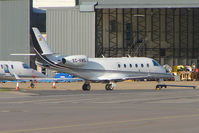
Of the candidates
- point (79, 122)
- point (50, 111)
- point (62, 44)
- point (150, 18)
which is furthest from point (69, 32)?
point (79, 122)

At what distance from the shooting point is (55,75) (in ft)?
211

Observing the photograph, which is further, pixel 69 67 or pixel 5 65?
pixel 5 65

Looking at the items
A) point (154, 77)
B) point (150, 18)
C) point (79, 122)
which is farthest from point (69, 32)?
point (79, 122)

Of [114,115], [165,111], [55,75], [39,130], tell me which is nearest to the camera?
[39,130]


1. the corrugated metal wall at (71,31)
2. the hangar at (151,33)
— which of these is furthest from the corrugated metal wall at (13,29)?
the hangar at (151,33)

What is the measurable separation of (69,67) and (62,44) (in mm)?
26018

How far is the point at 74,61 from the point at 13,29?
94.3 feet

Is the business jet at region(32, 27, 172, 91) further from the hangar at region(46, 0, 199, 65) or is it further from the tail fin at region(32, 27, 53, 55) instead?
the hangar at region(46, 0, 199, 65)

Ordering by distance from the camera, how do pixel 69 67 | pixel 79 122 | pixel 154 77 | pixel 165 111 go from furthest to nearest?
pixel 154 77 < pixel 69 67 < pixel 165 111 < pixel 79 122

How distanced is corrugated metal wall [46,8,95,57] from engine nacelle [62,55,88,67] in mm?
25044

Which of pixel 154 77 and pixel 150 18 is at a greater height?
pixel 150 18

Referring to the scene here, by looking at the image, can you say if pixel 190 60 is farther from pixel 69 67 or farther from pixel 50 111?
pixel 50 111

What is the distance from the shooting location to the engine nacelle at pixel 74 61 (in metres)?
38.8

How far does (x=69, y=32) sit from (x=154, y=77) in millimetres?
23362
